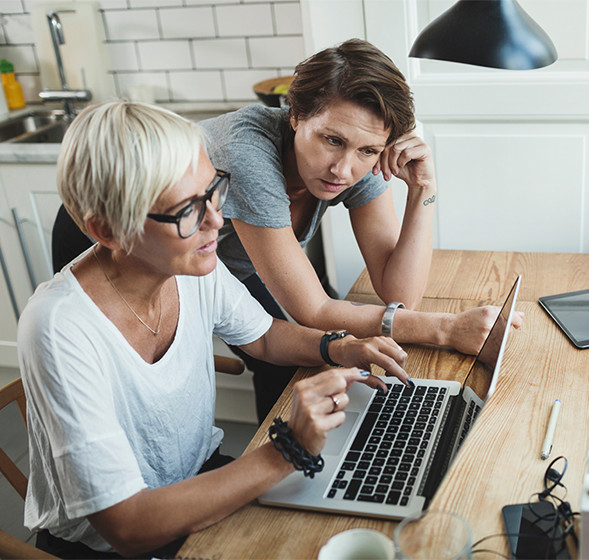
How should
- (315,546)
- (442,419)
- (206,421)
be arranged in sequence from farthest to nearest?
(206,421) → (442,419) → (315,546)

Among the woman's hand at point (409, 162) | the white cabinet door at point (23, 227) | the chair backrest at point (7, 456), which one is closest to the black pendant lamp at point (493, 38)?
the woman's hand at point (409, 162)

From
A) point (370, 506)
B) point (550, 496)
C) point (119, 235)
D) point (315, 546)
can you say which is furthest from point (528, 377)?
point (119, 235)

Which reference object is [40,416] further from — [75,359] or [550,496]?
[550,496]

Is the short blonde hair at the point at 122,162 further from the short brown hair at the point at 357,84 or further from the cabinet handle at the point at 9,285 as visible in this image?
the cabinet handle at the point at 9,285

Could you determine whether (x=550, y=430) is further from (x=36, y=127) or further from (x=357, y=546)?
(x=36, y=127)

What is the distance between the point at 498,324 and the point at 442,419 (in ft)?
0.64

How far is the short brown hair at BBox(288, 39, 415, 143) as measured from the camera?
1.38 m

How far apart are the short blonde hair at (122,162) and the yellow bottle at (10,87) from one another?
223 centimetres

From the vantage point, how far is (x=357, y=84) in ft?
4.53

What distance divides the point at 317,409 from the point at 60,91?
2285 millimetres

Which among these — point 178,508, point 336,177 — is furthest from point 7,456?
point 336,177

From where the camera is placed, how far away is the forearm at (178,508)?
1.00m

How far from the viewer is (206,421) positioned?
1.36 m

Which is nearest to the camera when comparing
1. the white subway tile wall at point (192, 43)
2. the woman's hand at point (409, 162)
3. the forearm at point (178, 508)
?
the forearm at point (178, 508)
